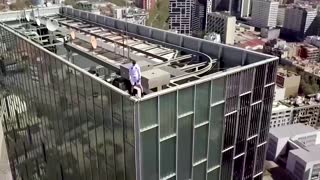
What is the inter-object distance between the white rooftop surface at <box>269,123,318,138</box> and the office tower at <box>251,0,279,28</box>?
8830 cm

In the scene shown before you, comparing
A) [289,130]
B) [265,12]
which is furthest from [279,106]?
[265,12]

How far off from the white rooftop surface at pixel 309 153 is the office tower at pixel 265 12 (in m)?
96.2

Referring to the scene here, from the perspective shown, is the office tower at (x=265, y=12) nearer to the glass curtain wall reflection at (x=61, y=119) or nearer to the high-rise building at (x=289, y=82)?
the high-rise building at (x=289, y=82)

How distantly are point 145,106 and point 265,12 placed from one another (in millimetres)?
146021

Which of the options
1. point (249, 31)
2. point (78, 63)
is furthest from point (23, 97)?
point (249, 31)

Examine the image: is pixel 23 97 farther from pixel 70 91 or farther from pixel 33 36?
pixel 70 91

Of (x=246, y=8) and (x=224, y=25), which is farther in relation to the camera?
(x=246, y=8)

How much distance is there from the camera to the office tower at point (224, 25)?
385ft

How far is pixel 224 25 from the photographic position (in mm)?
118125

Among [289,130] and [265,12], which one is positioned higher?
[265,12]

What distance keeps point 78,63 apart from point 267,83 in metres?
8.74

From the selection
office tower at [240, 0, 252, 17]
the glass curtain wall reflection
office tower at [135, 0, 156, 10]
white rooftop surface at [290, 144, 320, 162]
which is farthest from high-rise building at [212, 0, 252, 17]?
the glass curtain wall reflection

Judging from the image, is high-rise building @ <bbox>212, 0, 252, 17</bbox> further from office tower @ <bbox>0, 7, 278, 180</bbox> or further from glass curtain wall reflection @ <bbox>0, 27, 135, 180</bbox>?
office tower @ <bbox>0, 7, 278, 180</bbox>

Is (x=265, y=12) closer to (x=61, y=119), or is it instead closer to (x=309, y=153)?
(x=309, y=153)
